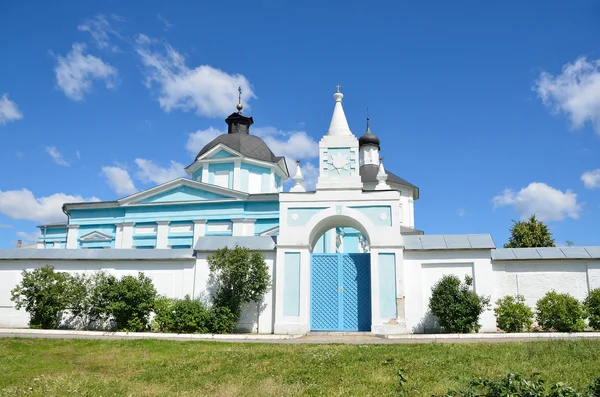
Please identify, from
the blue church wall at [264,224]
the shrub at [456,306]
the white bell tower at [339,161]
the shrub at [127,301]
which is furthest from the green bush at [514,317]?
the blue church wall at [264,224]

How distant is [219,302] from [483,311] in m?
7.41

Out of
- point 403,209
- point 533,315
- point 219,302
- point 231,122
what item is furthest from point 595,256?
point 231,122

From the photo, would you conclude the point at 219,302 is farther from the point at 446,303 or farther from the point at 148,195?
the point at 148,195

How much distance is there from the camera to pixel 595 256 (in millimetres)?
14031

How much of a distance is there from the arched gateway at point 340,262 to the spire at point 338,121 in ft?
1.90

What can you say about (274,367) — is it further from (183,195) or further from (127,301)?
(183,195)

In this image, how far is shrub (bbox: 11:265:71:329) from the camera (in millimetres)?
14320

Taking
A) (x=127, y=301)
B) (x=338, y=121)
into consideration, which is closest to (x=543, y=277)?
(x=338, y=121)

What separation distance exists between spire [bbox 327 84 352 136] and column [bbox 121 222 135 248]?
49.0ft

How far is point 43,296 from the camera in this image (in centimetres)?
A: 1431

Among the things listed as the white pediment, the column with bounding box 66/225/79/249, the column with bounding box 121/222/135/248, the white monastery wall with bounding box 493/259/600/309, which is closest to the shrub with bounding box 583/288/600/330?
the white monastery wall with bounding box 493/259/600/309

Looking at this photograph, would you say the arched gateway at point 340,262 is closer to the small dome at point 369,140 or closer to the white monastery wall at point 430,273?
the white monastery wall at point 430,273

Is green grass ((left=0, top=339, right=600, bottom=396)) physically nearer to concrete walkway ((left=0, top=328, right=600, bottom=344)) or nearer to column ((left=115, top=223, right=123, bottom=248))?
concrete walkway ((left=0, top=328, right=600, bottom=344))

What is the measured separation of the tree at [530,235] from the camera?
108ft
